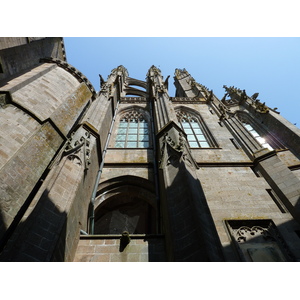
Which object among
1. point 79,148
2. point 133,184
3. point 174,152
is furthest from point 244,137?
point 79,148

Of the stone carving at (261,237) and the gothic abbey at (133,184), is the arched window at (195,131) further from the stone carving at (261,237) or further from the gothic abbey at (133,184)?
the stone carving at (261,237)

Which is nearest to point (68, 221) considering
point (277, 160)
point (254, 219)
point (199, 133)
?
point (254, 219)

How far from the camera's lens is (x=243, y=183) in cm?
637

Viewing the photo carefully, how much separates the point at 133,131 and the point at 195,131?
11.5 feet

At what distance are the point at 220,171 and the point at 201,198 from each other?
9.74 feet

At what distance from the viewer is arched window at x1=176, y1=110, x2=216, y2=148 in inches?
382

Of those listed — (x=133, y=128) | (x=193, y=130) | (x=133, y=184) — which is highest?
(x=133, y=128)

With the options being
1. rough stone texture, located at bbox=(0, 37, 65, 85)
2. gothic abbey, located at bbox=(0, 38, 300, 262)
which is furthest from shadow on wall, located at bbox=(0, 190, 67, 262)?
rough stone texture, located at bbox=(0, 37, 65, 85)

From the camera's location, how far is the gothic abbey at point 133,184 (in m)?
3.80

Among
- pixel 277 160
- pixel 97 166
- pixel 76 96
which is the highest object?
pixel 76 96

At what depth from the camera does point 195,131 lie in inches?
435

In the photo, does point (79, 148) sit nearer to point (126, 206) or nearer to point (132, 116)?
point (126, 206)

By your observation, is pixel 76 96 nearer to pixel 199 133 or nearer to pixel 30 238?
pixel 199 133

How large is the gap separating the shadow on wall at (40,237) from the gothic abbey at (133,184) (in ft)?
0.05
